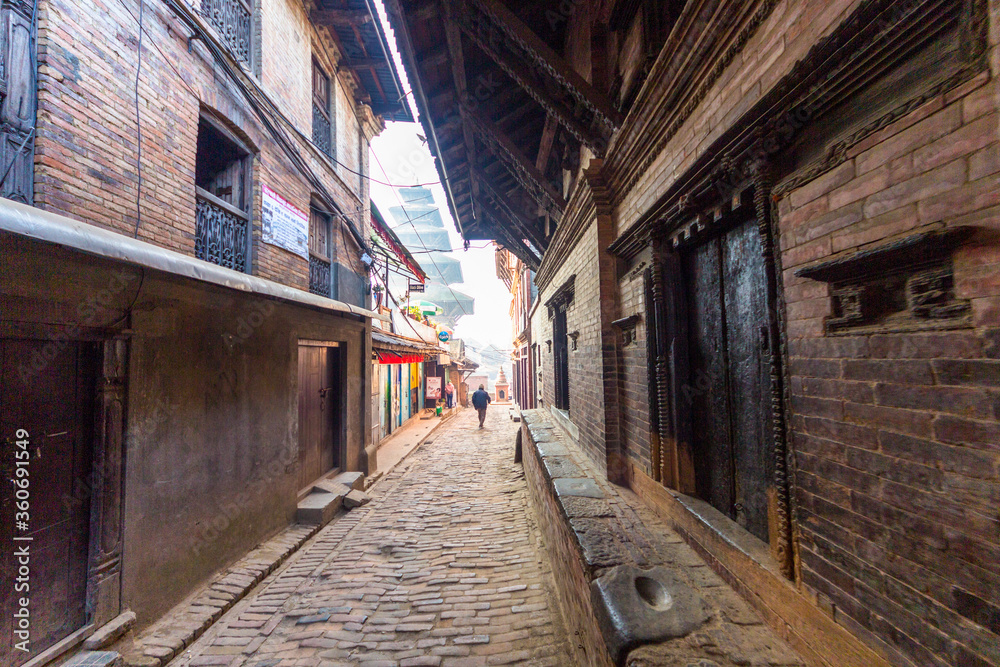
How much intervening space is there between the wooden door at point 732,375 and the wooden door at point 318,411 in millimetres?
5904

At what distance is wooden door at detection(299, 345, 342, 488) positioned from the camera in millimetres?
6238

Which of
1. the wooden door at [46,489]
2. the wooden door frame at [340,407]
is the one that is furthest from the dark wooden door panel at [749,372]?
the wooden door frame at [340,407]

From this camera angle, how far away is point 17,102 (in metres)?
2.93

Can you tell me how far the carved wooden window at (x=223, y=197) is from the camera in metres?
4.86

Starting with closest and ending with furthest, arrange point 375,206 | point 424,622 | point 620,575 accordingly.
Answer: point 620,575 → point 424,622 → point 375,206

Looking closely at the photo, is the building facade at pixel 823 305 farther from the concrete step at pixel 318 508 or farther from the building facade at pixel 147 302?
the concrete step at pixel 318 508

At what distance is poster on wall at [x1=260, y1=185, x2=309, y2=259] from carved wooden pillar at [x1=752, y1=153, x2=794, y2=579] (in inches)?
246

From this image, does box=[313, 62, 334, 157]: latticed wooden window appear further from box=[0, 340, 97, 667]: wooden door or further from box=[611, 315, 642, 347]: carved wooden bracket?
box=[611, 315, 642, 347]: carved wooden bracket

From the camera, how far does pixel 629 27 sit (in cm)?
362

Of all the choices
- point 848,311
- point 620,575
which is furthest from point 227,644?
point 848,311

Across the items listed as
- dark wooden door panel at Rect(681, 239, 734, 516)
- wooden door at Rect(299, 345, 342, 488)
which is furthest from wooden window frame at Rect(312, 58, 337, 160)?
dark wooden door panel at Rect(681, 239, 734, 516)

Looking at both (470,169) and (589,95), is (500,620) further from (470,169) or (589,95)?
(470,169)

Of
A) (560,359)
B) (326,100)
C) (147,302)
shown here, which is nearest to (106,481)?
(147,302)

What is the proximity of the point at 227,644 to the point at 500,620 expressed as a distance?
239 cm
